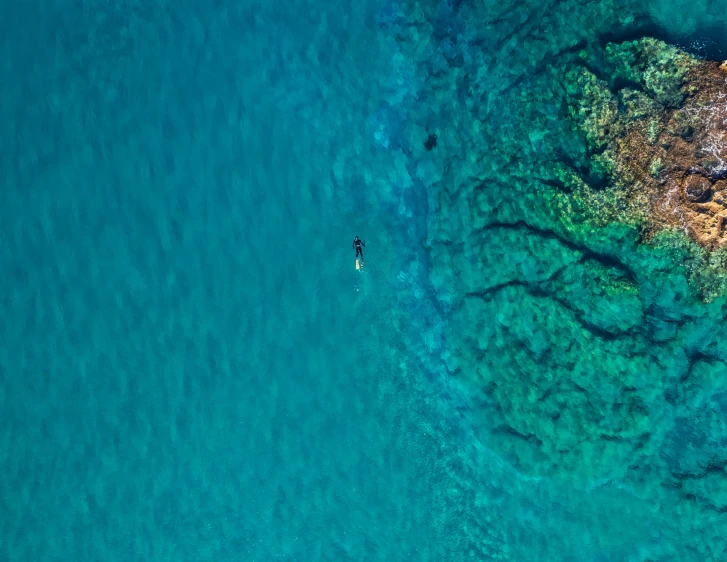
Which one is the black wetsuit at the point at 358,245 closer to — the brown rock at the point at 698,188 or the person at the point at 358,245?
the person at the point at 358,245

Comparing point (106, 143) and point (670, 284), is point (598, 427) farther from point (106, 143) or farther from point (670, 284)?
point (106, 143)

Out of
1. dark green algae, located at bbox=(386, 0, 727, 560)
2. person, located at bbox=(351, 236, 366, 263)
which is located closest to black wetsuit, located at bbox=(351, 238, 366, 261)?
person, located at bbox=(351, 236, 366, 263)

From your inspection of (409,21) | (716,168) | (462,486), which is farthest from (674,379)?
(409,21)

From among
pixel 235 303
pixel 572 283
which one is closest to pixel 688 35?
pixel 572 283

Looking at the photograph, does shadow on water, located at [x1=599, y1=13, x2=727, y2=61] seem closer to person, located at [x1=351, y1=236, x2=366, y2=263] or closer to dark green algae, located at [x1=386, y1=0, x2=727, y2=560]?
dark green algae, located at [x1=386, y1=0, x2=727, y2=560]

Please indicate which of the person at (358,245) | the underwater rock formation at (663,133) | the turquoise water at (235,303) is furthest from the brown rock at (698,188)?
the person at (358,245)
